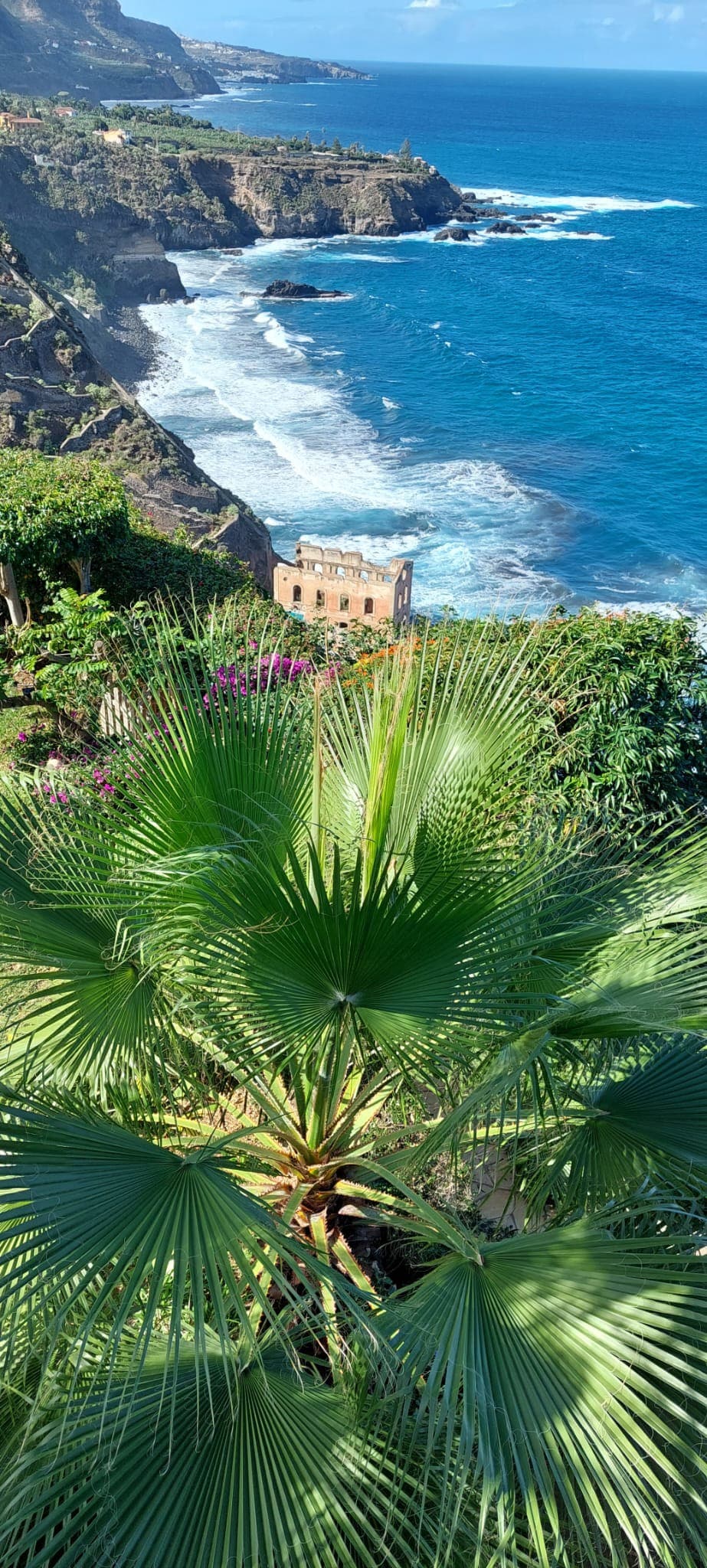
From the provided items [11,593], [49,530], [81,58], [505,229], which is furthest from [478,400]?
[81,58]

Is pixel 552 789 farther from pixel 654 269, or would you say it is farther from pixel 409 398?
pixel 654 269

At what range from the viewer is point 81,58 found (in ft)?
500

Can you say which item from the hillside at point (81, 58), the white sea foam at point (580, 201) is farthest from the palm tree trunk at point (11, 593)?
the hillside at point (81, 58)

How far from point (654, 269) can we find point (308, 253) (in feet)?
82.2

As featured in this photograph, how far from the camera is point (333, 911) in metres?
2.65

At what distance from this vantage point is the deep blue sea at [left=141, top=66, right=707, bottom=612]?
113ft

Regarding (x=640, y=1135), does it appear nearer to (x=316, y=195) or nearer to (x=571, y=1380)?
(x=571, y=1380)

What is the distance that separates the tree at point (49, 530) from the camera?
33.5 feet

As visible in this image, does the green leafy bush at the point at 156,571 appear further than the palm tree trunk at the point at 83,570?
Yes

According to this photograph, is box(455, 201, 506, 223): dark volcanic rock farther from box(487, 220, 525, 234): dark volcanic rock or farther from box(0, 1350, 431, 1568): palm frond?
box(0, 1350, 431, 1568): palm frond

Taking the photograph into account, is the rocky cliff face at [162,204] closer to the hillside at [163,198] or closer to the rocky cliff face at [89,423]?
the hillside at [163,198]

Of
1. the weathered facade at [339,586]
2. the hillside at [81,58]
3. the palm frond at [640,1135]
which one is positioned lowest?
the palm frond at [640,1135]

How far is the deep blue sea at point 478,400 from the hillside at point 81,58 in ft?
237

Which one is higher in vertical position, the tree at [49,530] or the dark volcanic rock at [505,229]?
the dark volcanic rock at [505,229]
